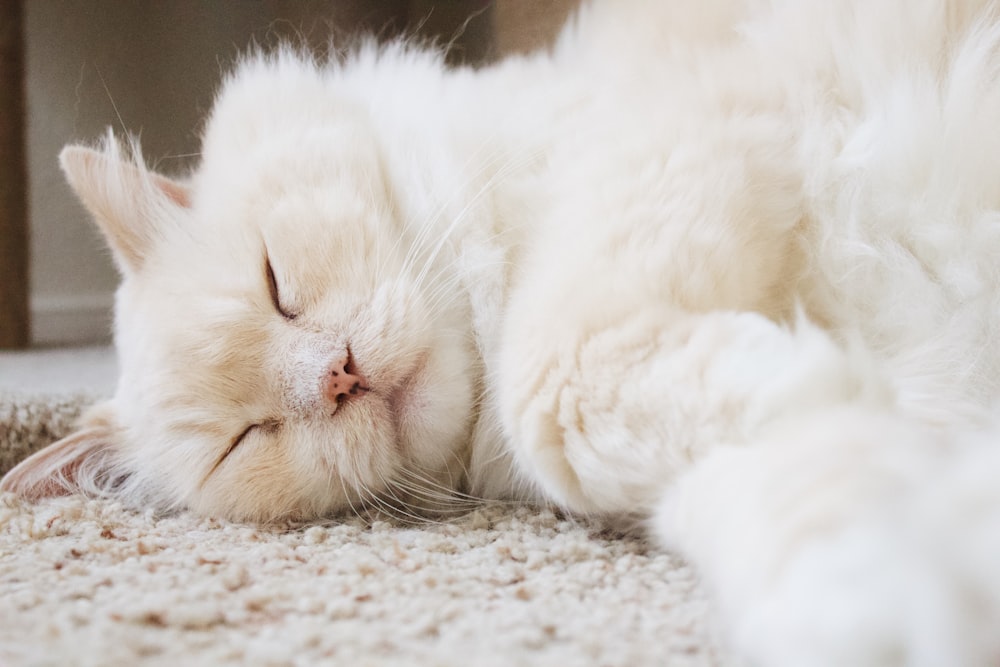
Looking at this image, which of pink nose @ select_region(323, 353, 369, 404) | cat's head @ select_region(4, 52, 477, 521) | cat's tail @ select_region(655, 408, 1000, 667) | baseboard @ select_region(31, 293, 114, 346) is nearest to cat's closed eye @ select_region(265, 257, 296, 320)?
cat's head @ select_region(4, 52, 477, 521)

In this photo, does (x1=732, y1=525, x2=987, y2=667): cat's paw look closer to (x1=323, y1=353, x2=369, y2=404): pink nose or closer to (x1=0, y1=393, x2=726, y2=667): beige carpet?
(x1=0, y1=393, x2=726, y2=667): beige carpet

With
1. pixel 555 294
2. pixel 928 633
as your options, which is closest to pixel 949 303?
pixel 555 294

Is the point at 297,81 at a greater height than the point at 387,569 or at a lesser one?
greater

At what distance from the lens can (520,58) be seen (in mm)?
1452

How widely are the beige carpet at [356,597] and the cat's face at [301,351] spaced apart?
105mm

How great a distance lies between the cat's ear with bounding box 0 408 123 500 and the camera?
50.5 inches

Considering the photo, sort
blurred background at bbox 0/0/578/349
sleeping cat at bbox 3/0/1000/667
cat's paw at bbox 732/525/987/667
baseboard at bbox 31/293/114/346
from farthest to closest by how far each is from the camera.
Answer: baseboard at bbox 31/293/114/346, blurred background at bbox 0/0/578/349, sleeping cat at bbox 3/0/1000/667, cat's paw at bbox 732/525/987/667

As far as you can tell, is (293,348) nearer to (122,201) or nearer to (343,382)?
(343,382)

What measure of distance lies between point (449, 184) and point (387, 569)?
60 centimetres

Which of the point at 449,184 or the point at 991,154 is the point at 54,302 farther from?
the point at 991,154

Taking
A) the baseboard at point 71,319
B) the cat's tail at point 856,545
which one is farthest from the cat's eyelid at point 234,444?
the baseboard at point 71,319

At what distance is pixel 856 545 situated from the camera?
0.53m

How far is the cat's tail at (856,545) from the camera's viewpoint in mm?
491

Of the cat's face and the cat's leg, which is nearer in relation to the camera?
the cat's leg
